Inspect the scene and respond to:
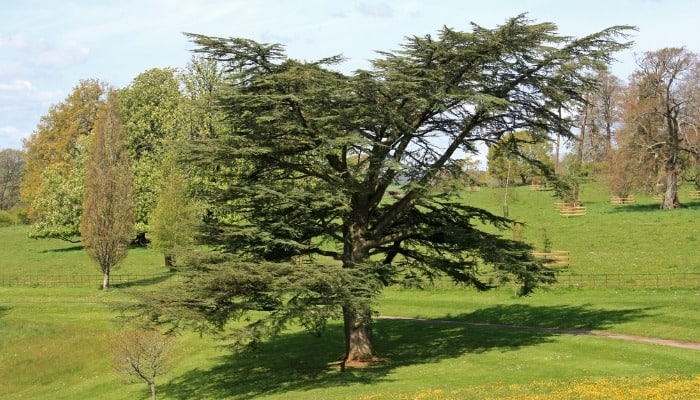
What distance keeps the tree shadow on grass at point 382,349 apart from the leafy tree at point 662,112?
34.8 meters

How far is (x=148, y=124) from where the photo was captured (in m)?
67.4

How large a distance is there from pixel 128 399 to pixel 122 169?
26.4 m

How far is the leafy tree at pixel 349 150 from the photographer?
987 inches

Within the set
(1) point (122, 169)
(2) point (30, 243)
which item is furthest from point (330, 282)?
(2) point (30, 243)

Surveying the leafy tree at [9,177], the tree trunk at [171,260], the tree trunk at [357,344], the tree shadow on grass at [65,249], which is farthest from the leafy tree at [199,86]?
the leafy tree at [9,177]

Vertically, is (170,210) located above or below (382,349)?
above

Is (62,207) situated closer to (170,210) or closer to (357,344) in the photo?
(170,210)

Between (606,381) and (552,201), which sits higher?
(552,201)

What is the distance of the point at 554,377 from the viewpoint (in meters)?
23.7

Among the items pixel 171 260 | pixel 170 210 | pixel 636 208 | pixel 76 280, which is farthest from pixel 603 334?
pixel 636 208

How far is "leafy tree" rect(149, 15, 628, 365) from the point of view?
25078mm

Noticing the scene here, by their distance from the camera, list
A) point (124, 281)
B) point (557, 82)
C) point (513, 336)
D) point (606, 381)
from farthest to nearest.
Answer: point (124, 281)
point (513, 336)
point (557, 82)
point (606, 381)

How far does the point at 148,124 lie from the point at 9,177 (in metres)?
79.1

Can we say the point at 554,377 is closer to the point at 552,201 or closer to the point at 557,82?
the point at 557,82
